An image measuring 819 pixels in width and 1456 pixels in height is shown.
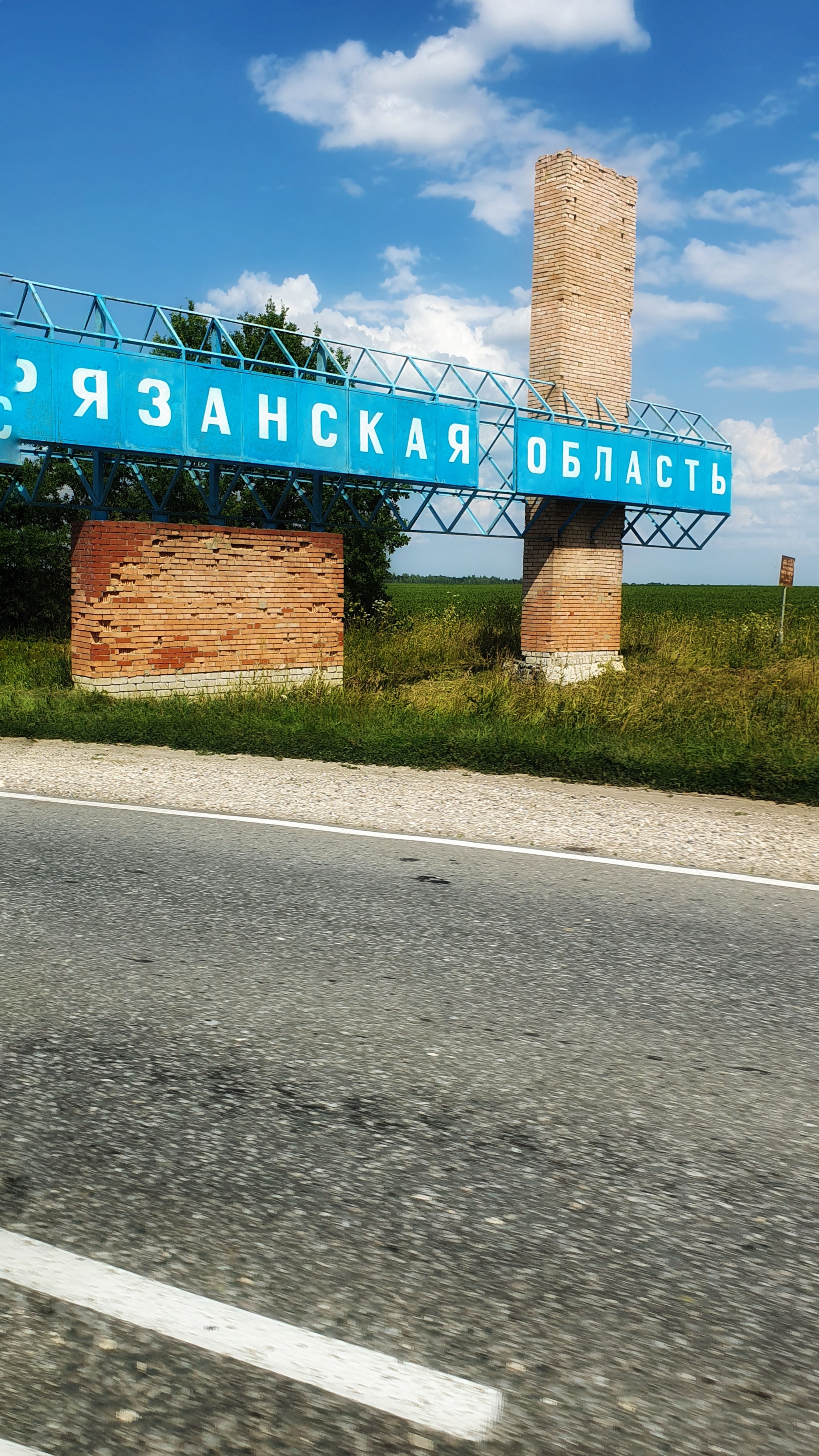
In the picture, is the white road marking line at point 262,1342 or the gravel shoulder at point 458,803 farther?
the gravel shoulder at point 458,803

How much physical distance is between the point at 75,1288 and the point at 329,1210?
0.72 m

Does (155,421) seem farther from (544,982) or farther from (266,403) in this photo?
(544,982)

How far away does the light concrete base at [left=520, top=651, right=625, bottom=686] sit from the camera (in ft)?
65.7

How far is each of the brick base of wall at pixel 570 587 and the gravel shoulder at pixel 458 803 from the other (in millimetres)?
9726

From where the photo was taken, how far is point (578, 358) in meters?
19.7

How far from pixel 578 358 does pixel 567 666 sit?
5919mm

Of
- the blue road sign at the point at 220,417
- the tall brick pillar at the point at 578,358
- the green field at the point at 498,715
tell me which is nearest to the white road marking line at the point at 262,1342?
the green field at the point at 498,715

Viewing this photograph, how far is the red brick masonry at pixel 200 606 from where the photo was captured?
48.3ft

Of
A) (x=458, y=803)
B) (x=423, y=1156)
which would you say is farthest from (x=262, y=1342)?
(x=458, y=803)

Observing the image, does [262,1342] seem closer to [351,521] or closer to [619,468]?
[619,468]

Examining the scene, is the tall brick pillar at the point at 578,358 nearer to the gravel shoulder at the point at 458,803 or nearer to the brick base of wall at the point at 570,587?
the brick base of wall at the point at 570,587

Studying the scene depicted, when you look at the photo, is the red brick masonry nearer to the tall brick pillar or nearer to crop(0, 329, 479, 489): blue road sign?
crop(0, 329, 479, 489): blue road sign

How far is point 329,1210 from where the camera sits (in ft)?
9.80

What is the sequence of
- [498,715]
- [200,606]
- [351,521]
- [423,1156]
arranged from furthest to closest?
[351,521], [200,606], [498,715], [423,1156]
